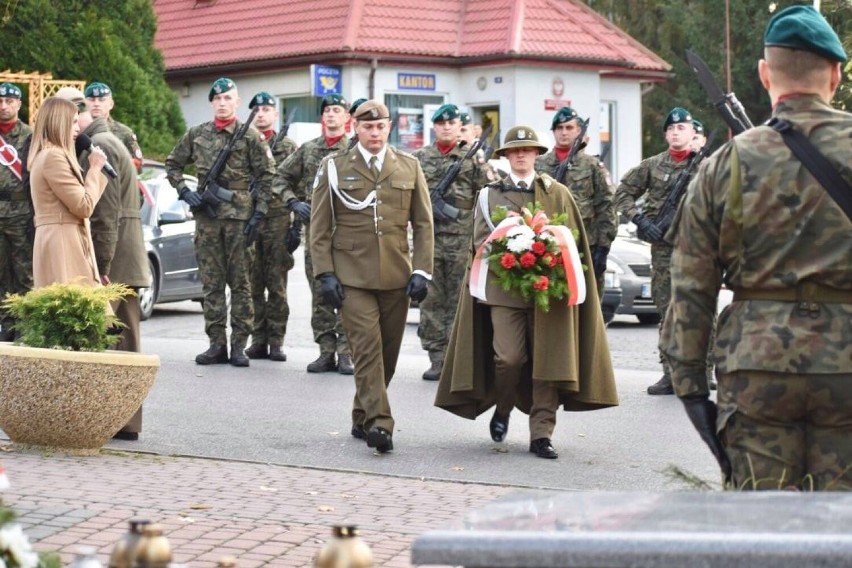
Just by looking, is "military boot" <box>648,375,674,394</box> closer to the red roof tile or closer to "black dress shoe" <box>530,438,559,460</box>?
"black dress shoe" <box>530,438,559,460</box>

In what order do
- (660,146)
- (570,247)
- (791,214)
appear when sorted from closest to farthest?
1. (791,214)
2. (570,247)
3. (660,146)

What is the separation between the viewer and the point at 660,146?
51688mm

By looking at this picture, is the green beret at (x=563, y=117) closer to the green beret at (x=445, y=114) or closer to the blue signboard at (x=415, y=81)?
the green beret at (x=445, y=114)

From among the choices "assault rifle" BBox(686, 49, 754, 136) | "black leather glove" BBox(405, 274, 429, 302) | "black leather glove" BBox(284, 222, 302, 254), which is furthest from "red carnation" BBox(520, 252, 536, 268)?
"black leather glove" BBox(284, 222, 302, 254)

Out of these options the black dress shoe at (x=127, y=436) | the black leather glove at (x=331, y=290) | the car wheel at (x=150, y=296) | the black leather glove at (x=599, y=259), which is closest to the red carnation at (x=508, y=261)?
A: the black leather glove at (x=331, y=290)

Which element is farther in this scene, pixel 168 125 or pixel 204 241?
pixel 168 125

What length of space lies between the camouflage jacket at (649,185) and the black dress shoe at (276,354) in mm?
3376

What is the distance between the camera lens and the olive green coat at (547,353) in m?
10.2

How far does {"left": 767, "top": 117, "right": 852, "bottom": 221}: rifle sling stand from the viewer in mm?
4785

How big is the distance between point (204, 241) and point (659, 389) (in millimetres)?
4190

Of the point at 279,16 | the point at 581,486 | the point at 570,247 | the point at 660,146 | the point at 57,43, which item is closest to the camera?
the point at 581,486

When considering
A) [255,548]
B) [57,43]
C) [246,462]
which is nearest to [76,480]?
[246,462]

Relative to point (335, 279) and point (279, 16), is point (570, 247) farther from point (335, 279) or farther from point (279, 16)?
point (279, 16)

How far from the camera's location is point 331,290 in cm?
1023
